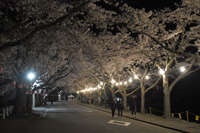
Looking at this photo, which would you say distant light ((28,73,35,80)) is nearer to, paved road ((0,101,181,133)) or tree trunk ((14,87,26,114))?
Answer: tree trunk ((14,87,26,114))

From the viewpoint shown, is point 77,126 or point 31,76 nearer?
point 77,126

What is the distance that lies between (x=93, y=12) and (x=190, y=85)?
33.3m

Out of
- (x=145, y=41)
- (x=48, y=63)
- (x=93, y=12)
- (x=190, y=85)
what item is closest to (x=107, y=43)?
(x=145, y=41)

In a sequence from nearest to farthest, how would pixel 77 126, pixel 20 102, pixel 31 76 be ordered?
1. pixel 77 126
2. pixel 20 102
3. pixel 31 76

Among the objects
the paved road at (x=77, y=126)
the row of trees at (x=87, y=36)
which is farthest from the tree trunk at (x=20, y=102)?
the paved road at (x=77, y=126)

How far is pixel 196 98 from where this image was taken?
39.0 metres

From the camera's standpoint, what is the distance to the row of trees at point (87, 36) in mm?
11336

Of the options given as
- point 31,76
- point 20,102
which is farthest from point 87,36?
point 20,102

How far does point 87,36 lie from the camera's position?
2342cm

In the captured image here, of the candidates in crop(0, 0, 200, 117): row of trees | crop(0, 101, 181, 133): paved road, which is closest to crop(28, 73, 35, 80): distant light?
crop(0, 0, 200, 117): row of trees

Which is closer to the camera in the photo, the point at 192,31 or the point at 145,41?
the point at 192,31

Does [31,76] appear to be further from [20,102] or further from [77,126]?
[77,126]

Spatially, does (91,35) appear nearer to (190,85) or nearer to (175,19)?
(175,19)

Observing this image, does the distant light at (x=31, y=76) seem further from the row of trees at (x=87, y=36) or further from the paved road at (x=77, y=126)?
the paved road at (x=77, y=126)
